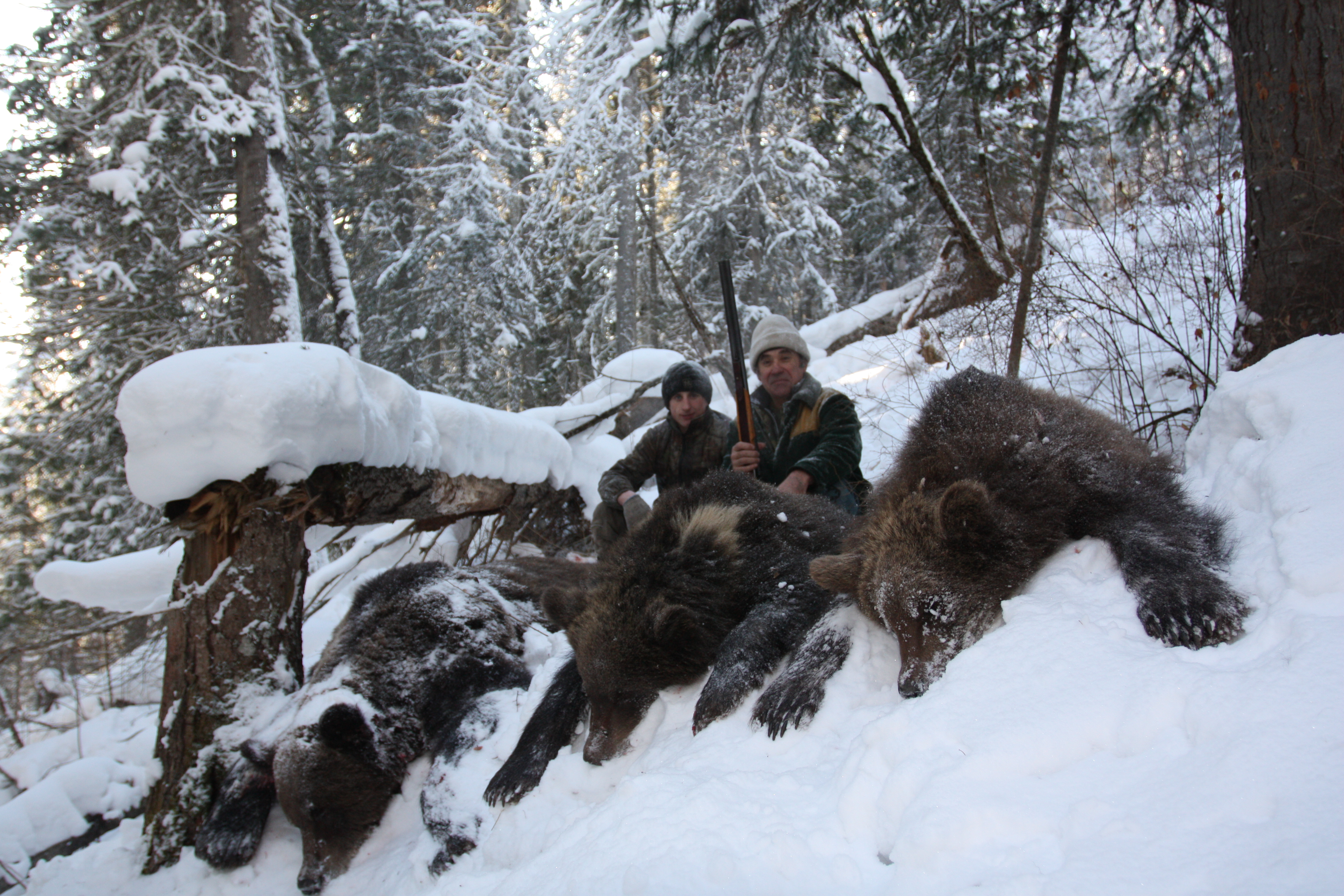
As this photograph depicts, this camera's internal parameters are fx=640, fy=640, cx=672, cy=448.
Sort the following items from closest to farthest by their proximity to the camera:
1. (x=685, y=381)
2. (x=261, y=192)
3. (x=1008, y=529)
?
1. (x=1008, y=529)
2. (x=685, y=381)
3. (x=261, y=192)

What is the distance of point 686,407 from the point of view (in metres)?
5.59

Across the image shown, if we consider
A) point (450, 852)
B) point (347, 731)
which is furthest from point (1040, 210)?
point (347, 731)

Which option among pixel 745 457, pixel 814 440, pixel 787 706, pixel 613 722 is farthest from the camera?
pixel 814 440

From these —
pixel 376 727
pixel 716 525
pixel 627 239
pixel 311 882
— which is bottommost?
pixel 311 882

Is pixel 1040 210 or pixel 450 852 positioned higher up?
pixel 1040 210

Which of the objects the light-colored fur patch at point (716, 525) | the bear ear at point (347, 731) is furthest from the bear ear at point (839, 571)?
the bear ear at point (347, 731)

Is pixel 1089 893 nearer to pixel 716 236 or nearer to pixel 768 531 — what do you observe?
pixel 768 531

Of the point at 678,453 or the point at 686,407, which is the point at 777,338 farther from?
the point at 678,453

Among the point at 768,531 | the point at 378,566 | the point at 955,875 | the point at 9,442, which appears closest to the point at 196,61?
the point at 9,442

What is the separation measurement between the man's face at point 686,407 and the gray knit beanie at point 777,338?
2.06 feet

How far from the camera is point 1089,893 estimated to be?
115 cm

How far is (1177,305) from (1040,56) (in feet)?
11.2

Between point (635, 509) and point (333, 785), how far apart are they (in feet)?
8.72

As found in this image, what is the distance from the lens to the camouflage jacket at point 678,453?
226 inches
